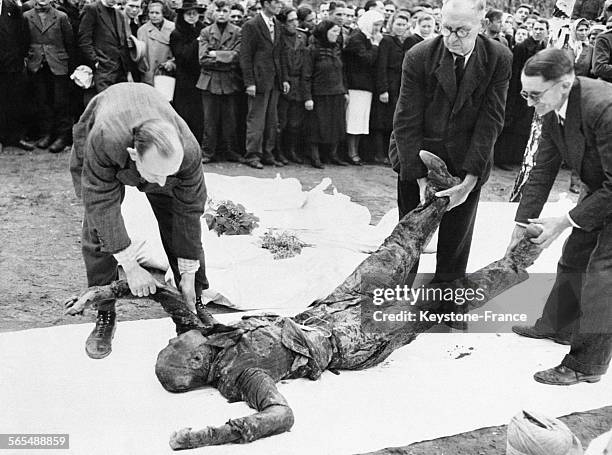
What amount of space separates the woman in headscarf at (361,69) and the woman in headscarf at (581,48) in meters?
4.45

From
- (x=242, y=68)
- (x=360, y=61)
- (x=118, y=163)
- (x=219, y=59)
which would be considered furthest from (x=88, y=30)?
(x=118, y=163)

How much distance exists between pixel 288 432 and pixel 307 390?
0.38 metres

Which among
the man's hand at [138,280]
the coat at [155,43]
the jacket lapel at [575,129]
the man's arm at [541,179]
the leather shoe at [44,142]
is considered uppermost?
the jacket lapel at [575,129]

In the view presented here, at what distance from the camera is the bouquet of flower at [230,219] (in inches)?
202

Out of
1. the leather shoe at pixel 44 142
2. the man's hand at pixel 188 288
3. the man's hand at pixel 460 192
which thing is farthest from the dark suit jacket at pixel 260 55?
the man's hand at pixel 188 288

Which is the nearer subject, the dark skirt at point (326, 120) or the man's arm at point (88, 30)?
the man's arm at point (88, 30)

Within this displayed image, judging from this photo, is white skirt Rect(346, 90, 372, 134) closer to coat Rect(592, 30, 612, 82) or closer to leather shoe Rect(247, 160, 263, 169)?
leather shoe Rect(247, 160, 263, 169)

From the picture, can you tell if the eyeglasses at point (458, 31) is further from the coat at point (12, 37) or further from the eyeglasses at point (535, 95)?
the coat at point (12, 37)

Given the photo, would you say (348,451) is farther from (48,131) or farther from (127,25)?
(48,131)

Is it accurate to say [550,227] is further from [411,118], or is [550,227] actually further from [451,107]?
[411,118]

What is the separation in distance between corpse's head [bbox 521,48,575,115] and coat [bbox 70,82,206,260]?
4.79ft

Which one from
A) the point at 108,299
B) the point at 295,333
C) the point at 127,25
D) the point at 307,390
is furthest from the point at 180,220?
the point at 127,25

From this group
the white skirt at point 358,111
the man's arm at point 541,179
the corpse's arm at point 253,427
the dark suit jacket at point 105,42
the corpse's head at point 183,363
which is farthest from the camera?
the white skirt at point 358,111

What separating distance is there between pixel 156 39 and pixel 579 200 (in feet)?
16.9
